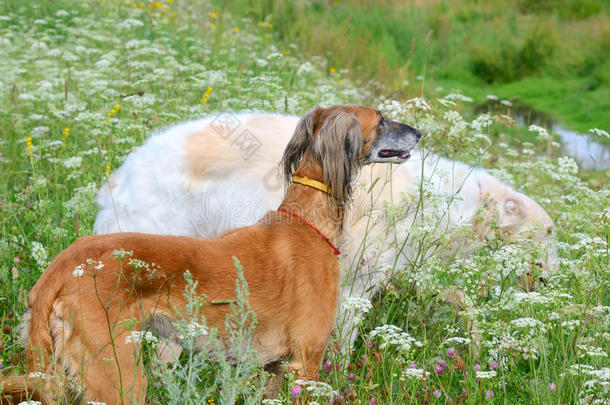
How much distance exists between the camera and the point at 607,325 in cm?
323

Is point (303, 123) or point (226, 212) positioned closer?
point (303, 123)

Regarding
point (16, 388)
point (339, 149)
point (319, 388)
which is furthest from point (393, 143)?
point (16, 388)

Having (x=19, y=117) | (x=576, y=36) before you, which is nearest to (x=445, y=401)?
(x=19, y=117)

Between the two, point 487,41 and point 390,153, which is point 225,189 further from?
point 487,41

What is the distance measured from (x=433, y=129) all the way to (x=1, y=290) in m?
2.74

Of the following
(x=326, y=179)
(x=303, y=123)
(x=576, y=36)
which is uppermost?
(x=303, y=123)

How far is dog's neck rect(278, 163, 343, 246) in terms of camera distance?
3.34m

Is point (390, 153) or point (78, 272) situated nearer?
point (78, 272)

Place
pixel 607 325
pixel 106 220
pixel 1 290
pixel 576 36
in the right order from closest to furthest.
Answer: pixel 607 325 → pixel 1 290 → pixel 106 220 → pixel 576 36

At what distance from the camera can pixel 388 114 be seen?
4148 millimetres

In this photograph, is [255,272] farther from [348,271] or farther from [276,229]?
[348,271]

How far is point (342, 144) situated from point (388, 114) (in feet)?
3.01

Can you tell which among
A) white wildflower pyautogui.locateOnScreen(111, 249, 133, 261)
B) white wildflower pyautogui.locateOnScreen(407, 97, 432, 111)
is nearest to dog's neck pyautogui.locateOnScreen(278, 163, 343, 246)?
white wildflower pyautogui.locateOnScreen(407, 97, 432, 111)

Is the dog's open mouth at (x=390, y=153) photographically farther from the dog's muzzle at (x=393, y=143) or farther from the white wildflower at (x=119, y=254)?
the white wildflower at (x=119, y=254)
